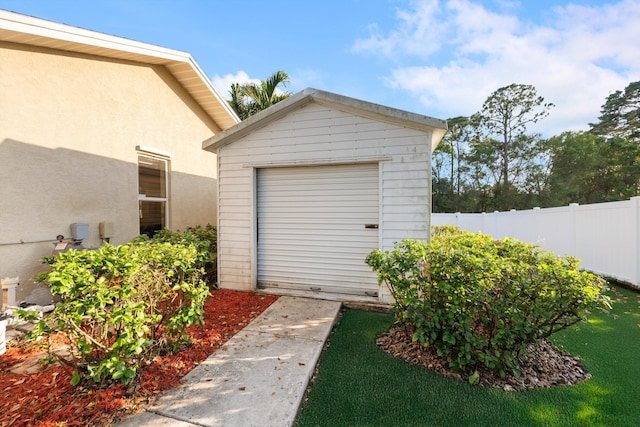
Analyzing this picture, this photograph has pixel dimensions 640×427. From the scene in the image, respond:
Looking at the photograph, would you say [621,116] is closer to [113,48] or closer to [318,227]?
[318,227]

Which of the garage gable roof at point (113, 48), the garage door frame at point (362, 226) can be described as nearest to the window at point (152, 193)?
the garage gable roof at point (113, 48)

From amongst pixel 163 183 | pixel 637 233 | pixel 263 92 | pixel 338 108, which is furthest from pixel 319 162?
pixel 263 92

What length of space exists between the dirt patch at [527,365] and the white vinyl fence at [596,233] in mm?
2033

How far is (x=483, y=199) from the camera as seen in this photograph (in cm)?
2438

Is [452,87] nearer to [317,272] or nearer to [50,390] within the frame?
[317,272]

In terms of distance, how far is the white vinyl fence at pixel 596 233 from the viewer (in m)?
5.30

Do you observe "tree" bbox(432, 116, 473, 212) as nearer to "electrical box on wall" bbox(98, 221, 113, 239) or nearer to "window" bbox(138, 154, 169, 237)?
"window" bbox(138, 154, 169, 237)

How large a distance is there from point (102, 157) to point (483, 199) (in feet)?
88.4

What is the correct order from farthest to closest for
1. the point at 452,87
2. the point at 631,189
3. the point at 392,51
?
Answer: the point at 631,189
the point at 452,87
the point at 392,51

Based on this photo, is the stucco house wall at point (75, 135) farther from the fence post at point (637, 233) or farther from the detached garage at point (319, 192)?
the fence post at point (637, 233)

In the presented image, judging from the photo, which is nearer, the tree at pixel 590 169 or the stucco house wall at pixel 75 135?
the stucco house wall at pixel 75 135

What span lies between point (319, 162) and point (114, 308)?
143 inches

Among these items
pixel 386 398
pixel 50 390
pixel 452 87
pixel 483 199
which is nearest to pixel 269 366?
pixel 386 398

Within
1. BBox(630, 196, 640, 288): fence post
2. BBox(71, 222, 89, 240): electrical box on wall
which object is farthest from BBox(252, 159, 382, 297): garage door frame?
BBox(630, 196, 640, 288): fence post
